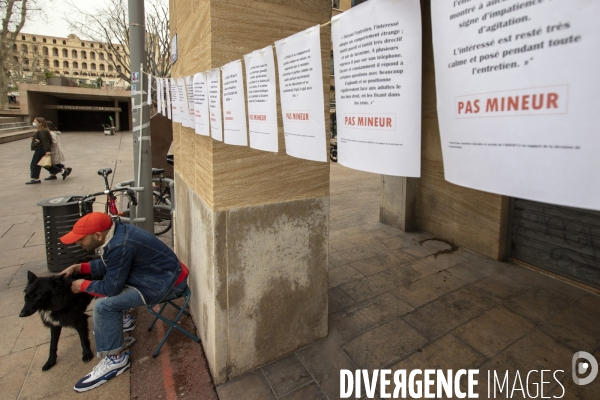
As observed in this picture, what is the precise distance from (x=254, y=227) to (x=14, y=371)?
7.85 feet

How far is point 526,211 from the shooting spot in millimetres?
4773

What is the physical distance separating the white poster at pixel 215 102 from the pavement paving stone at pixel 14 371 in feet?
8.35

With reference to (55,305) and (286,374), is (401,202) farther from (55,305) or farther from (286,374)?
(55,305)

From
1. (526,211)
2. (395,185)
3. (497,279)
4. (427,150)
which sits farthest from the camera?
(395,185)

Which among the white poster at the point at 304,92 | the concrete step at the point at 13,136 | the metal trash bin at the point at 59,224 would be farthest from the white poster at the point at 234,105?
the concrete step at the point at 13,136

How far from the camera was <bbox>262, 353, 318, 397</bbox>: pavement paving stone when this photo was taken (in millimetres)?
2693

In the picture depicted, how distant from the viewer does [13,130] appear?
23.9 metres

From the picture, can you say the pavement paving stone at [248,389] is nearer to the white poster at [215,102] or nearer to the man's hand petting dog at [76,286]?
the man's hand petting dog at [76,286]

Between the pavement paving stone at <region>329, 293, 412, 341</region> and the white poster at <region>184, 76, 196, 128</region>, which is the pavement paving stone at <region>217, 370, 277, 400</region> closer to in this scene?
the pavement paving stone at <region>329, 293, 412, 341</region>

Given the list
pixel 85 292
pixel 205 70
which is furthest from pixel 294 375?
pixel 205 70

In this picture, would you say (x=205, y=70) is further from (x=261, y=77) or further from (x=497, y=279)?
(x=497, y=279)

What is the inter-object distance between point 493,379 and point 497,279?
6.59 feet

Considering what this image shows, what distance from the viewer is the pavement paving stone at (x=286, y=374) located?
2.69 meters

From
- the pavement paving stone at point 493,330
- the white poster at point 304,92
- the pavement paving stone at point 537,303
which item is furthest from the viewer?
the pavement paving stone at point 537,303
